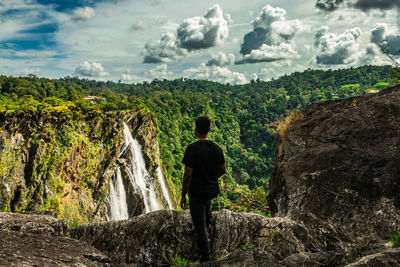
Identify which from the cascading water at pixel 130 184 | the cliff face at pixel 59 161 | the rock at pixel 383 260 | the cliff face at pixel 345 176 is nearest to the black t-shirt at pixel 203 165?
the rock at pixel 383 260

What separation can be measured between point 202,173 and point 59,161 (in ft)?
48.0

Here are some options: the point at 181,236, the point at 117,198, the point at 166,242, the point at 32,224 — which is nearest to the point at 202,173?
the point at 181,236

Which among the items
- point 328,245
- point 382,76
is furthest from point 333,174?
point 382,76

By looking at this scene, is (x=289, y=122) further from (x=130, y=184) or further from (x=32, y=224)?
(x=130, y=184)

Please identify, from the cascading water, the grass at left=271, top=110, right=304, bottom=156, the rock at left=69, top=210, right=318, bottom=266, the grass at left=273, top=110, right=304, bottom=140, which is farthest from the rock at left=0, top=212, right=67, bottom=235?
the cascading water

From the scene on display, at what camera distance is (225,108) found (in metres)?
102

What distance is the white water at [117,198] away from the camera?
20.5 meters

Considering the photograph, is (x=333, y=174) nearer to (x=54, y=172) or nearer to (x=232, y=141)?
(x=54, y=172)

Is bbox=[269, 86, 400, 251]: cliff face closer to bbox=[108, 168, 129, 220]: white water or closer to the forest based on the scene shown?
the forest

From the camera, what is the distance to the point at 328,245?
162 inches

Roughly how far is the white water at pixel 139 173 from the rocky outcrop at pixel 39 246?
1900 centimetres

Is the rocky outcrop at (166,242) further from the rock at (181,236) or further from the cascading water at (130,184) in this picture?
the cascading water at (130,184)

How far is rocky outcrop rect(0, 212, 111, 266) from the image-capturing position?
2.82m

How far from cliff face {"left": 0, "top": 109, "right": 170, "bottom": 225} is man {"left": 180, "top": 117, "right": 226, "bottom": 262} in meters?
13.1
